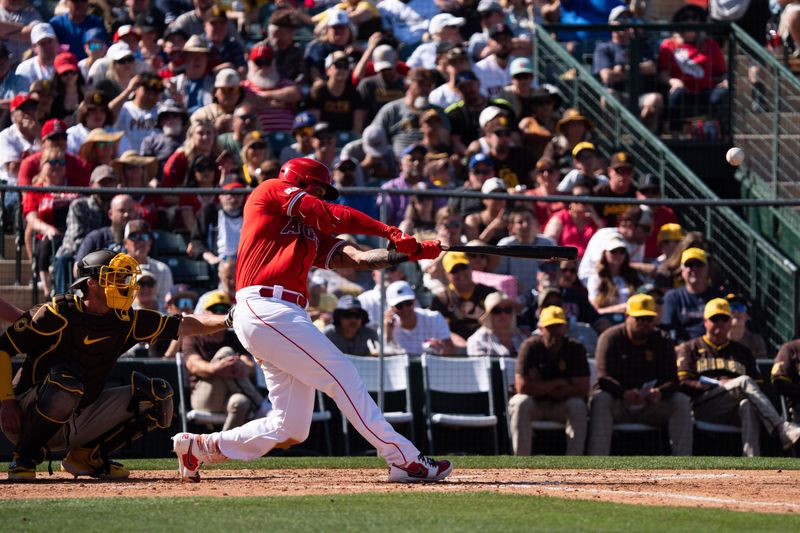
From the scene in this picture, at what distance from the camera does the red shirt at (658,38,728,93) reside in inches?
647

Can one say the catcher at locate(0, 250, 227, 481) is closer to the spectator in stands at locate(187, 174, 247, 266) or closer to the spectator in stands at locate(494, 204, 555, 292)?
the spectator in stands at locate(187, 174, 247, 266)

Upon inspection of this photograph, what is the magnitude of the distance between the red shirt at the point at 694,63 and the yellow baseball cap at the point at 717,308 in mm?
4870

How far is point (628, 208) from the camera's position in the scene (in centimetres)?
1363

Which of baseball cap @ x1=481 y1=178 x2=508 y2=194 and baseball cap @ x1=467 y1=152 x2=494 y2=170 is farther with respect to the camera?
baseball cap @ x1=467 y1=152 x2=494 y2=170

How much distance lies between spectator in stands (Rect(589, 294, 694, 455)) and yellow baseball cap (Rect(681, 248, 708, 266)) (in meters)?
0.99

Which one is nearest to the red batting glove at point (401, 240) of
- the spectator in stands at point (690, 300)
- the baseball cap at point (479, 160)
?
the spectator in stands at point (690, 300)

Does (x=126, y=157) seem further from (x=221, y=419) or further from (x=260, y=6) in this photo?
(x=260, y=6)

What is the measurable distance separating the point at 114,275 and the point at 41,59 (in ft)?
26.3

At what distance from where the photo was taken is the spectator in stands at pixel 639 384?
38.8 ft

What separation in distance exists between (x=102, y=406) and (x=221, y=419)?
2.84 meters

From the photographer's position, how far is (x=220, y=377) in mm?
11539

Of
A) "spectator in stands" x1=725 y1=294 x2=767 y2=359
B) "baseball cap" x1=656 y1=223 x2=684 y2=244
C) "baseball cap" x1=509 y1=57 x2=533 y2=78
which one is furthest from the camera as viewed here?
"baseball cap" x1=509 y1=57 x2=533 y2=78

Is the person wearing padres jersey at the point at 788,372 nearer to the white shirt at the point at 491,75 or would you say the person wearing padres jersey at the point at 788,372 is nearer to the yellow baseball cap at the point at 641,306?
the yellow baseball cap at the point at 641,306

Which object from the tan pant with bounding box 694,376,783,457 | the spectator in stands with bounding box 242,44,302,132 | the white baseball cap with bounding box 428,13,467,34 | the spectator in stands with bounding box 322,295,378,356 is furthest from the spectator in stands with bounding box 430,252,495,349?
the white baseball cap with bounding box 428,13,467,34
